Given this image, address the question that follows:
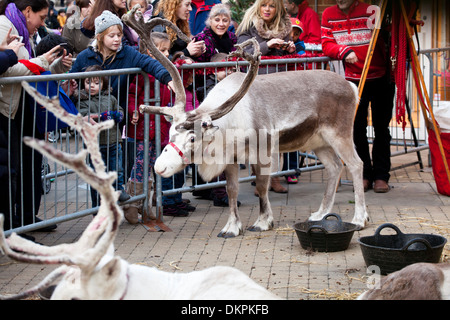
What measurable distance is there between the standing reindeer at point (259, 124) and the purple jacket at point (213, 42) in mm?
1054

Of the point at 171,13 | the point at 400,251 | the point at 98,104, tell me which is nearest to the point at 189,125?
the point at 98,104

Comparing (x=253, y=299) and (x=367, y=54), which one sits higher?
(x=367, y=54)

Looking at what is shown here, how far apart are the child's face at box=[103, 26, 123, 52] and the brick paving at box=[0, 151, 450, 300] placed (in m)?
1.87

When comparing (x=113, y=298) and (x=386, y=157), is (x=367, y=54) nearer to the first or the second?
(x=386, y=157)

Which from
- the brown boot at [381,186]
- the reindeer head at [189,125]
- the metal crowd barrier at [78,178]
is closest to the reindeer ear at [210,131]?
the reindeer head at [189,125]

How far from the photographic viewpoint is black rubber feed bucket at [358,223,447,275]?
4844mm

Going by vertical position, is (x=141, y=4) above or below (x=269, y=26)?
above

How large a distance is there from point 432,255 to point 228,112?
2.14 metres

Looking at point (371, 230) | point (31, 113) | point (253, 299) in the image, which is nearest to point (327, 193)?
point (371, 230)

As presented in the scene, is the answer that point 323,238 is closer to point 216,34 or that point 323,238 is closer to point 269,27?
point 216,34

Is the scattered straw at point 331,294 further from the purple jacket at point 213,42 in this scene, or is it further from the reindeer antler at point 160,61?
the purple jacket at point 213,42

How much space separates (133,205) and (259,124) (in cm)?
171

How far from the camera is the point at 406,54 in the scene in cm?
782

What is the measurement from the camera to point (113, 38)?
6.49m
